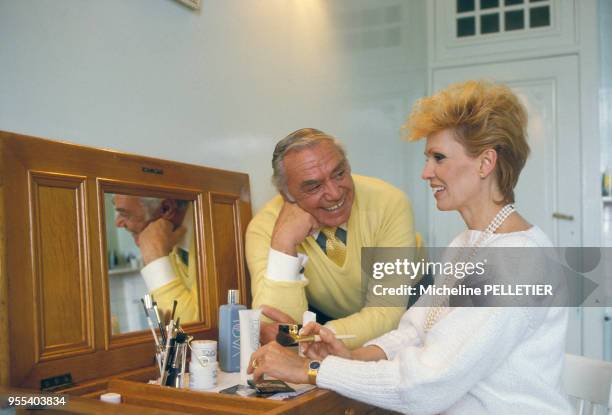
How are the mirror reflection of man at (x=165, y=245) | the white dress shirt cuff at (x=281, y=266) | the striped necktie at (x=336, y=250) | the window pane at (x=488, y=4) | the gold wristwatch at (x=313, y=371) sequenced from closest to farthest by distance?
the gold wristwatch at (x=313, y=371) < the mirror reflection of man at (x=165, y=245) < the white dress shirt cuff at (x=281, y=266) < the striped necktie at (x=336, y=250) < the window pane at (x=488, y=4)

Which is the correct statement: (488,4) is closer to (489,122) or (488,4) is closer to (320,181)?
(320,181)

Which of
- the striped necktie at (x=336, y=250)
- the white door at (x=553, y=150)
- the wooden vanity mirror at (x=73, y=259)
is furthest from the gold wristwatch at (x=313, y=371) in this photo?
the white door at (x=553, y=150)

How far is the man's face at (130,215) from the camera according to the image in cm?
147

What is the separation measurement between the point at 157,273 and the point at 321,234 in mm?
569

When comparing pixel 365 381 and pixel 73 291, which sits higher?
pixel 73 291

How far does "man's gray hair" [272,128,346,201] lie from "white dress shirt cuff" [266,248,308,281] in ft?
0.65

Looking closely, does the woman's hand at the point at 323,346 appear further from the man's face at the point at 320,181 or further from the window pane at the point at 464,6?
the window pane at the point at 464,6

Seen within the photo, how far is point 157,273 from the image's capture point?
1.55 metres

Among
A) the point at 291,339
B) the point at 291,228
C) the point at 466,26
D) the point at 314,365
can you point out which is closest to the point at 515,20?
the point at 466,26

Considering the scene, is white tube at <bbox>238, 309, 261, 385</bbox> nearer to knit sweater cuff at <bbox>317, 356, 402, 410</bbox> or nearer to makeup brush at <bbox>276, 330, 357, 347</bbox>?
makeup brush at <bbox>276, 330, 357, 347</bbox>

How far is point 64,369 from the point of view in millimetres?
1279

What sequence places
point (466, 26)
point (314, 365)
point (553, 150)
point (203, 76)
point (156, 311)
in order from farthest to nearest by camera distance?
point (466, 26) < point (553, 150) < point (203, 76) < point (156, 311) < point (314, 365)

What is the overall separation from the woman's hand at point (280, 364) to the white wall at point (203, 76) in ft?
2.04

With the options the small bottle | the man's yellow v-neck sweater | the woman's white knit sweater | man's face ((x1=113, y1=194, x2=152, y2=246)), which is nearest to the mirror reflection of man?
man's face ((x1=113, y1=194, x2=152, y2=246))
